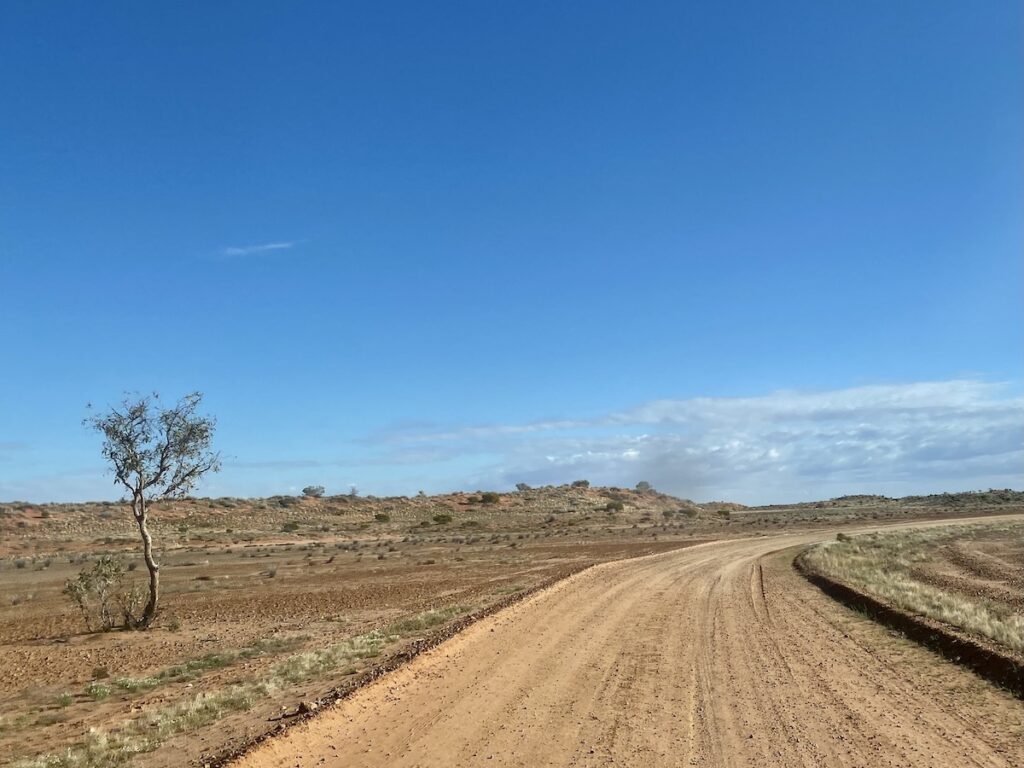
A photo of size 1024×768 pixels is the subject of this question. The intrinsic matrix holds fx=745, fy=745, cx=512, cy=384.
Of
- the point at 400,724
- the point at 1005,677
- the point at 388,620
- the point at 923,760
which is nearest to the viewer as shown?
the point at 923,760

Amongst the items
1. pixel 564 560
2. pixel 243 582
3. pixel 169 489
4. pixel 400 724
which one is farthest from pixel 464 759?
pixel 564 560

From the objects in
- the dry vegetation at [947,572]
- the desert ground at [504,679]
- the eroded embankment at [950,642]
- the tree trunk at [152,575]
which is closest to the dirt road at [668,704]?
the desert ground at [504,679]

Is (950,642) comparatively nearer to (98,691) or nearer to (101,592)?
(98,691)

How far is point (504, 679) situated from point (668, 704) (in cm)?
282

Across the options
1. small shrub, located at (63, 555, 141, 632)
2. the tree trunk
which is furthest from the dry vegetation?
small shrub, located at (63, 555, 141, 632)

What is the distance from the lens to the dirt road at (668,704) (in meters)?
8.40

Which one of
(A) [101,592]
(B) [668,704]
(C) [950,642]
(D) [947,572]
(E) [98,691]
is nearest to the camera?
(B) [668,704]

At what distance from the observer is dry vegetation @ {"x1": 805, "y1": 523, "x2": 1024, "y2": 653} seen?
54.1ft

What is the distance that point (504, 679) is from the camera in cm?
1193

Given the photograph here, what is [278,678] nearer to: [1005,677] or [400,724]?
[400,724]

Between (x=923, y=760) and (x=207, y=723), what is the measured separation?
8.92 metres

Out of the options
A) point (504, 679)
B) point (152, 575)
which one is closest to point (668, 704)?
point (504, 679)

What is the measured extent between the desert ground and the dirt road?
0.14ft

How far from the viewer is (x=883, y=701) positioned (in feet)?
33.9
